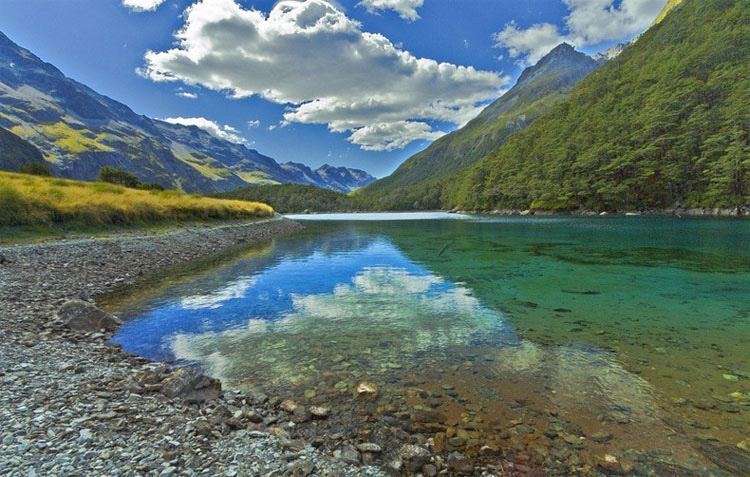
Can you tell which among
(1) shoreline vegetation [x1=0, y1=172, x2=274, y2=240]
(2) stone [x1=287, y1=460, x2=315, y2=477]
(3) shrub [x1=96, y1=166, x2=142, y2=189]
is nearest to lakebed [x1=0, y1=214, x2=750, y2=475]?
(2) stone [x1=287, y1=460, x2=315, y2=477]

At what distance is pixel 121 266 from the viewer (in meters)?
24.5

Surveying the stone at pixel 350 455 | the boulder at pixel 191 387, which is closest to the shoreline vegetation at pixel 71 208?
the boulder at pixel 191 387

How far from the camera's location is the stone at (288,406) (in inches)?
297

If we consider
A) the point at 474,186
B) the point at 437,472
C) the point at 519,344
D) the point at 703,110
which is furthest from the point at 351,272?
the point at 474,186

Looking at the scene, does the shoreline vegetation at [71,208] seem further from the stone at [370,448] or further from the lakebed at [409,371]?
the stone at [370,448]

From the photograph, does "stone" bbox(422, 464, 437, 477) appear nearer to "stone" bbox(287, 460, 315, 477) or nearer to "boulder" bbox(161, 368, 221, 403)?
"stone" bbox(287, 460, 315, 477)

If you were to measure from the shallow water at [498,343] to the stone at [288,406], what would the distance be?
0.47 metres

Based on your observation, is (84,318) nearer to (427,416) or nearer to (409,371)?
(409,371)

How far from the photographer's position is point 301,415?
7.21m

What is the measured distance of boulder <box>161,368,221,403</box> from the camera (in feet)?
25.5

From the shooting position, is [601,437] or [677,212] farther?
[677,212]

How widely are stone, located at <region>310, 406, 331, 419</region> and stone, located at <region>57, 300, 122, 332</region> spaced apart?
10.8 metres

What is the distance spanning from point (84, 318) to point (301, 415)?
11.5 metres

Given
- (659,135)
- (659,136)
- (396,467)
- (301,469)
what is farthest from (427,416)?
(659,135)
